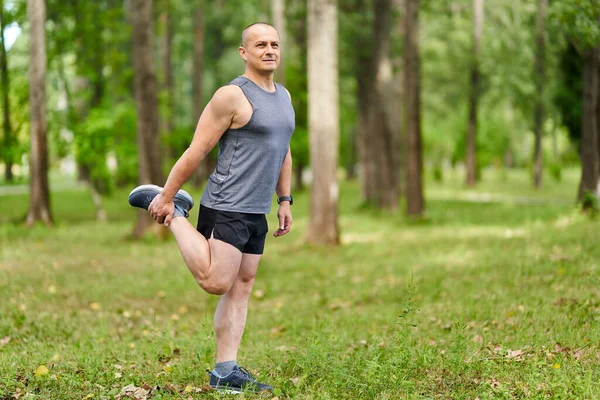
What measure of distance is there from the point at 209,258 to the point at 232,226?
0.84 feet

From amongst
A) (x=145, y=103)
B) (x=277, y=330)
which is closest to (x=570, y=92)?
(x=145, y=103)

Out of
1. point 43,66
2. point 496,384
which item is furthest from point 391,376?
point 43,66

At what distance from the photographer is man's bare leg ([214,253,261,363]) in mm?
5078

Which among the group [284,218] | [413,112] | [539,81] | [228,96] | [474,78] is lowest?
[284,218]

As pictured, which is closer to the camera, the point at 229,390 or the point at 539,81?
the point at 229,390

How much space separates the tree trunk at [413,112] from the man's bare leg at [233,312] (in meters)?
14.8

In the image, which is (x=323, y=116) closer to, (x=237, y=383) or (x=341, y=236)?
(x=341, y=236)

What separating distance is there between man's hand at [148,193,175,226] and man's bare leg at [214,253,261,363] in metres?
0.57

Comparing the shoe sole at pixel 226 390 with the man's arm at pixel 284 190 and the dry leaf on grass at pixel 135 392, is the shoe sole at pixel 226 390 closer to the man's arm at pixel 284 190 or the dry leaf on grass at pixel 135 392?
the dry leaf on grass at pixel 135 392

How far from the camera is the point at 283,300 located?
33.6ft

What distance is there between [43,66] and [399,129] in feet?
40.9

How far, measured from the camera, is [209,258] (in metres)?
4.82

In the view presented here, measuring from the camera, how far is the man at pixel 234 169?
471 centimetres

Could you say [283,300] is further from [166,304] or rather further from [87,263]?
[87,263]
